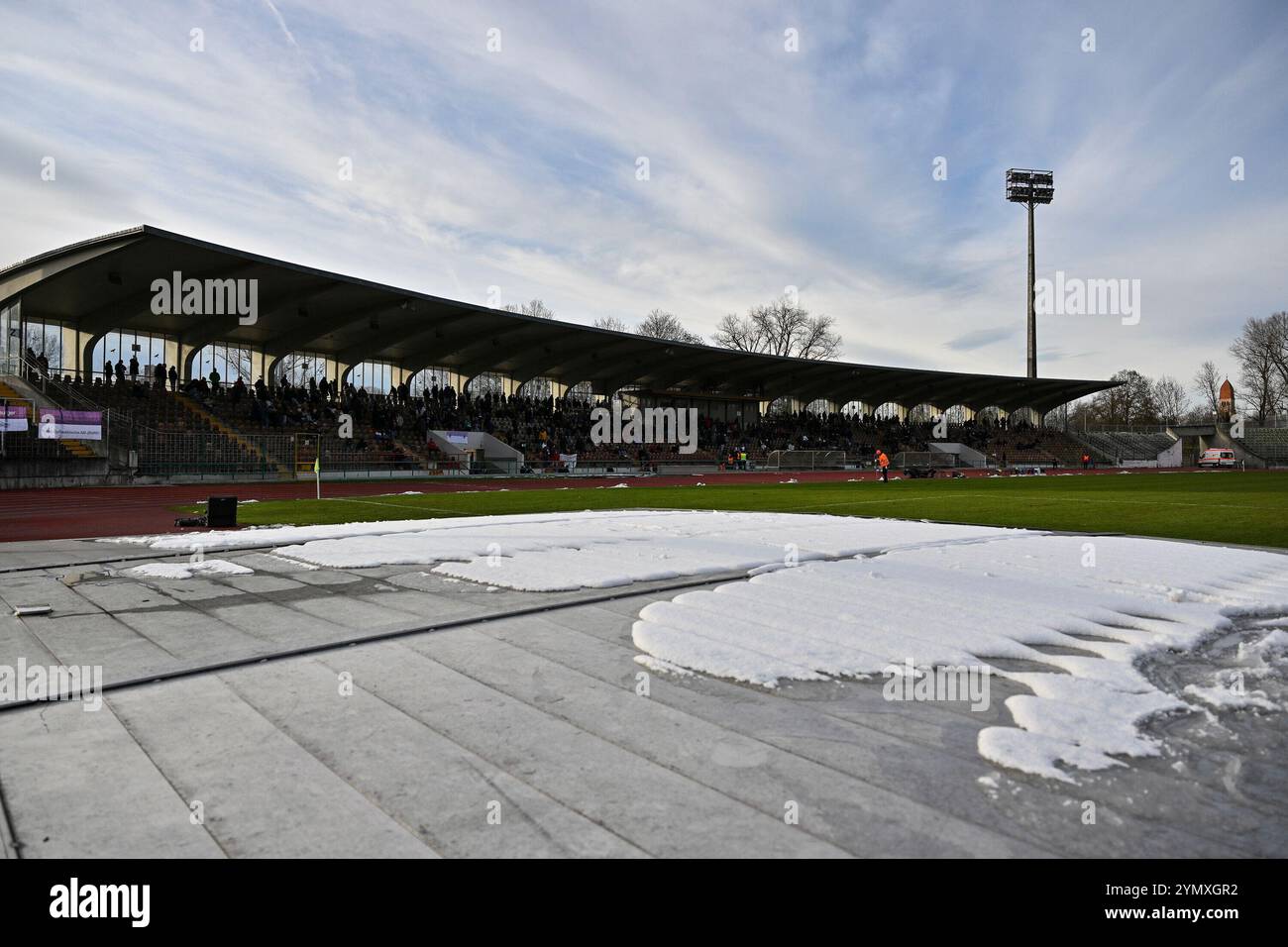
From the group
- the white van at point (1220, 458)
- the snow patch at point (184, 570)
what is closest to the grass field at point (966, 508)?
the snow patch at point (184, 570)

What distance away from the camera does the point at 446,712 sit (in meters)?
3.28

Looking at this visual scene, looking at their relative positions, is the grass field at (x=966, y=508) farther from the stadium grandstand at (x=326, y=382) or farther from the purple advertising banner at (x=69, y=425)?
the purple advertising banner at (x=69, y=425)

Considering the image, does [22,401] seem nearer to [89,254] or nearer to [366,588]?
[89,254]

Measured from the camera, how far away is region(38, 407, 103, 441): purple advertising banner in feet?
84.5

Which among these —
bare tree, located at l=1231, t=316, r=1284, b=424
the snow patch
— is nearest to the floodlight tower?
bare tree, located at l=1231, t=316, r=1284, b=424

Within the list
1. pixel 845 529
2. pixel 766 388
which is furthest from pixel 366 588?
pixel 766 388

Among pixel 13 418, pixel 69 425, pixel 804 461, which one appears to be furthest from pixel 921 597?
pixel 804 461

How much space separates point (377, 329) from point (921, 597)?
129 ft

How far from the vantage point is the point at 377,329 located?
40406 mm

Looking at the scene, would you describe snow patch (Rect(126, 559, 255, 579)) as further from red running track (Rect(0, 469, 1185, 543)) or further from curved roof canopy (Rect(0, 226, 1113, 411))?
curved roof canopy (Rect(0, 226, 1113, 411))

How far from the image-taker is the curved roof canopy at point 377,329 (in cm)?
2830

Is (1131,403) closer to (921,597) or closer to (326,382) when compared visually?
(326,382)
